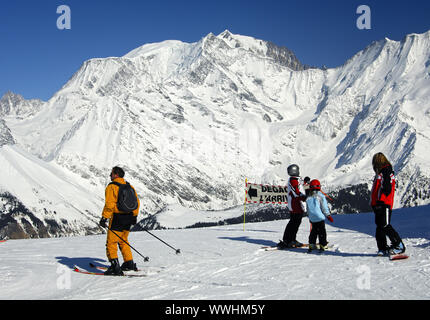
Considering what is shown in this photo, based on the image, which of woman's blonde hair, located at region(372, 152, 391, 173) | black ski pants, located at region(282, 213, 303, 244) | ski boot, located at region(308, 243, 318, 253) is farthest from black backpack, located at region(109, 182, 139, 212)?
woman's blonde hair, located at region(372, 152, 391, 173)

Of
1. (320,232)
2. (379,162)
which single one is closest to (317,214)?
(320,232)

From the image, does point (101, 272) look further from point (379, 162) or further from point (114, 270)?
point (379, 162)

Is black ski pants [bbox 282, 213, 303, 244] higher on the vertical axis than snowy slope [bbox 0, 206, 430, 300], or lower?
higher

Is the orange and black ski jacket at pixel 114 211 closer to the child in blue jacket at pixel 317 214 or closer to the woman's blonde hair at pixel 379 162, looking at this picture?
the child in blue jacket at pixel 317 214

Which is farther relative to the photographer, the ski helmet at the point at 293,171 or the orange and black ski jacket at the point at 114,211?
the ski helmet at the point at 293,171

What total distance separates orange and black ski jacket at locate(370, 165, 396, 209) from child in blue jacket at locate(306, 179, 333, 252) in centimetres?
200

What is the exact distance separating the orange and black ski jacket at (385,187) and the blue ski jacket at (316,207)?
1980 mm

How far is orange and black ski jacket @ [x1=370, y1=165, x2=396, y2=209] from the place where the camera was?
40.2 feet

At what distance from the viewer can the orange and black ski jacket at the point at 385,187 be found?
1226 cm

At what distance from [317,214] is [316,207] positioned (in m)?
0.23

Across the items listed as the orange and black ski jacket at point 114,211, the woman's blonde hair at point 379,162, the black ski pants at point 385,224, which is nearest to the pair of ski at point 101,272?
the orange and black ski jacket at point 114,211

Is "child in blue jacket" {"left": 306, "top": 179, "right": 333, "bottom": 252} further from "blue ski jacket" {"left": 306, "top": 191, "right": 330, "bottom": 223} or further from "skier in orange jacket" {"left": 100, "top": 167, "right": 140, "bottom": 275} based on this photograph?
"skier in orange jacket" {"left": 100, "top": 167, "right": 140, "bottom": 275}
